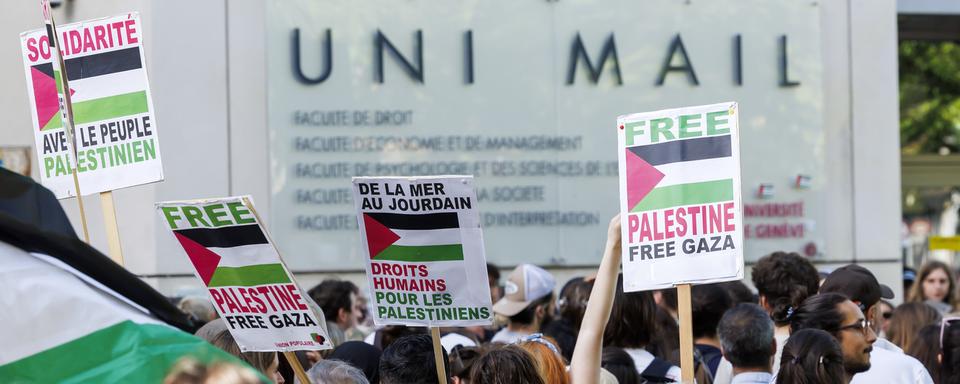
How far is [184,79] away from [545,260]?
3619mm

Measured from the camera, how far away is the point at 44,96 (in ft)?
19.8

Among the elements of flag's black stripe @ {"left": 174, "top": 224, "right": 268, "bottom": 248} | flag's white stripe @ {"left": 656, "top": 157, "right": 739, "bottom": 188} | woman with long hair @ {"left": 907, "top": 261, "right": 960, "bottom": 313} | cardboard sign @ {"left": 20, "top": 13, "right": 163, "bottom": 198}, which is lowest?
woman with long hair @ {"left": 907, "top": 261, "right": 960, "bottom": 313}

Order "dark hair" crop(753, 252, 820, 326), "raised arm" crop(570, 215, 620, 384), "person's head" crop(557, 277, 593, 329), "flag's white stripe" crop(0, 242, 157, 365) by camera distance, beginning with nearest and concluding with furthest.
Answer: "flag's white stripe" crop(0, 242, 157, 365) < "raised arm" crop(570, 215, 620, 384) < "dark hair" crop(753, 252, 820, 326) < "person's head" crop(557, 277, 593, 329)

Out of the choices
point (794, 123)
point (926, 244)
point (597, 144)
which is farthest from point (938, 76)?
point (597, 144)

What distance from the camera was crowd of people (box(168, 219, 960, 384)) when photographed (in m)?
4.43

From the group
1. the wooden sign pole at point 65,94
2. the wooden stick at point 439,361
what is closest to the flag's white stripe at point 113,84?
the wooden sign pole at point 65,94

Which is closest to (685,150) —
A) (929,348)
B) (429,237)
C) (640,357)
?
(429,237)

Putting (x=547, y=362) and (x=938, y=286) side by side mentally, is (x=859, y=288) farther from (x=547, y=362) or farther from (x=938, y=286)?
(x=938, y=286)

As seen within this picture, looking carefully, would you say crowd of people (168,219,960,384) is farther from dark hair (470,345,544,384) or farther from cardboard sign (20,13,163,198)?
cardboard sign (20,13,163,198)

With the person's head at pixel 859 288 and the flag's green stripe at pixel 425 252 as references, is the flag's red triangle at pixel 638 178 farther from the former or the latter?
the person's head at pixel 859 288

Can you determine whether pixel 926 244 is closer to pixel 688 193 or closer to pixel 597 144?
pixel 597 144

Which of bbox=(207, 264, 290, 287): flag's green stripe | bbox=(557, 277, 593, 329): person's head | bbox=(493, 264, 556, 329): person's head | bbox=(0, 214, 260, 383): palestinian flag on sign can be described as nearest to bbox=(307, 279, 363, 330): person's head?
bbox=(493, 264, 556, 329): person's head

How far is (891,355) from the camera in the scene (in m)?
5.19

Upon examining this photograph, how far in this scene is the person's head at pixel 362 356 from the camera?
5.66 m
